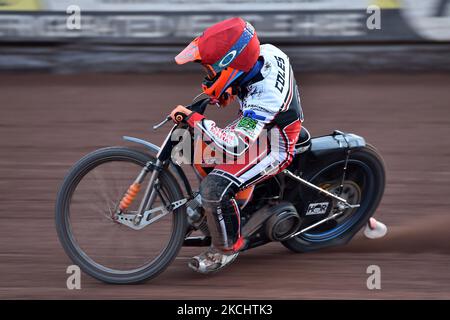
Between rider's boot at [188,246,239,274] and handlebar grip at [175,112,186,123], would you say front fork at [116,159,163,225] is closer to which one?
handlebar grip at [175,112,186,123]

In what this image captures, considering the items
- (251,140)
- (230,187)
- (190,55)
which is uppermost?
(190,55)

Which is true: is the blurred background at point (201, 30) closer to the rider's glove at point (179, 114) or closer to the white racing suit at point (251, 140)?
the white racing suit at point (251, 140)

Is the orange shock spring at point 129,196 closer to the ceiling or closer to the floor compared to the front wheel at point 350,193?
closer to the ceiling

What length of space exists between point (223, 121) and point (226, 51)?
4.24 m

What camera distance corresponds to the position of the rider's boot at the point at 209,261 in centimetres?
548

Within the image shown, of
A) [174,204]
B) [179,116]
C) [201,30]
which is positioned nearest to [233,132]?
[179,116]

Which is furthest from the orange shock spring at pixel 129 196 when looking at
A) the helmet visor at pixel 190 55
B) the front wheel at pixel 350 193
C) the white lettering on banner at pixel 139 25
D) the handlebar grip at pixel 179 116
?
the white lettering on banner at pixel 139 25

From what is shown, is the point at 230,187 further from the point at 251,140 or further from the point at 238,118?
the point at 238,118

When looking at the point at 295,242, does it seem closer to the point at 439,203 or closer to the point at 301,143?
the point at 301,143

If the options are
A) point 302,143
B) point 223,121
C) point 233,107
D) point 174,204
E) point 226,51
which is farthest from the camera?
point 233,107

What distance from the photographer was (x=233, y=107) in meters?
10.0

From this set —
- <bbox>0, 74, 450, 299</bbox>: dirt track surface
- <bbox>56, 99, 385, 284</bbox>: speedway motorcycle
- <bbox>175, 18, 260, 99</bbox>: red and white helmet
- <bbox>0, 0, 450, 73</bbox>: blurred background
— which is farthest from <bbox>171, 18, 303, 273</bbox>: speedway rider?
<bbox>0, 0, 450, 73</bbox>: blurred background

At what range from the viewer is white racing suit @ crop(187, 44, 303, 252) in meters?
5.15

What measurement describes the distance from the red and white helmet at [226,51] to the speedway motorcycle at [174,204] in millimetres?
265
